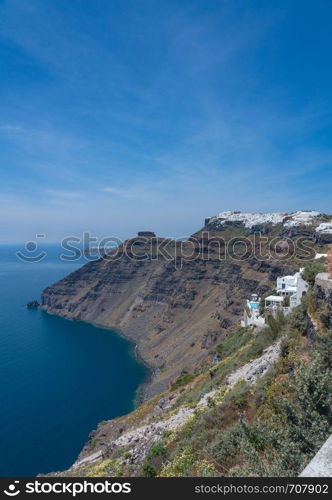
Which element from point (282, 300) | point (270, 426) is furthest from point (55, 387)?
point (270, 426)

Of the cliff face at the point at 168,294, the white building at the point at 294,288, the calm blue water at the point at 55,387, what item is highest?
the white building at the point at 294,288

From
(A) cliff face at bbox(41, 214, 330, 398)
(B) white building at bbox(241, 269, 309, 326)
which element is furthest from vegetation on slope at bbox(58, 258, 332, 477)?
(A) cliff face at bbox(41, 214, 330, 398)

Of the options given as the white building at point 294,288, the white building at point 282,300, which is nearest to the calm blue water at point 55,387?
the white building at point 282,300

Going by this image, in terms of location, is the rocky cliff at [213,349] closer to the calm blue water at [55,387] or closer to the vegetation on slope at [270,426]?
the vegetation on slope at [270,426]

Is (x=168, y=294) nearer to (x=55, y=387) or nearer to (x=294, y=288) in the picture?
(x=55, y=387)

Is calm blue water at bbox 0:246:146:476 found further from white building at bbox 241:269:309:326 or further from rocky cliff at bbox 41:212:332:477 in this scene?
white building at bbox 241:269:309:326

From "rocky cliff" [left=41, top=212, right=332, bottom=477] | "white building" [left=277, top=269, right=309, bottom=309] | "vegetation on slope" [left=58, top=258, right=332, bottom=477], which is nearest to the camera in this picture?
"vegetation on slope" [left=58, top=258, right=332, bottom=477]
